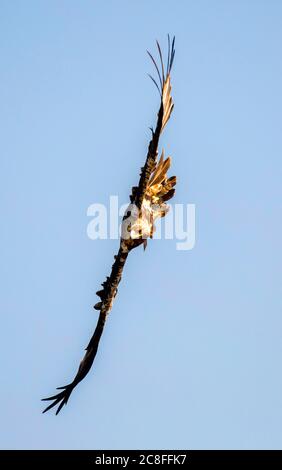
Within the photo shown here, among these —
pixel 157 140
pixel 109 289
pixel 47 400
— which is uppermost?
pixel 157 140

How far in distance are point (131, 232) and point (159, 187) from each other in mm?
1448

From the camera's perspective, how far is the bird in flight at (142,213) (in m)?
21.6

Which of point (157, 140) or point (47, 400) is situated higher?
point (157, 140)

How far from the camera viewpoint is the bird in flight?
21.6 metres

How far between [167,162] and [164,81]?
269cm

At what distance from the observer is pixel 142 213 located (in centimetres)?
2403

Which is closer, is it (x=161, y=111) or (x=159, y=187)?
(x=161, y=111)

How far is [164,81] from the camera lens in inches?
846

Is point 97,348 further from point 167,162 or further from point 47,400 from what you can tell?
point 167,162

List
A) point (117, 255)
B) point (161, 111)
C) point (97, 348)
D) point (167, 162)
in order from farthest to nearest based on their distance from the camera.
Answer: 1. point (97, 348)
2. point (117, 255)
3. point (167, 162)
4. point (161, 111)

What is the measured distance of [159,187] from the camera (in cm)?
2384

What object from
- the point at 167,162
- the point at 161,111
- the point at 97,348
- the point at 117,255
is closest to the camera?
the point at 161,111
